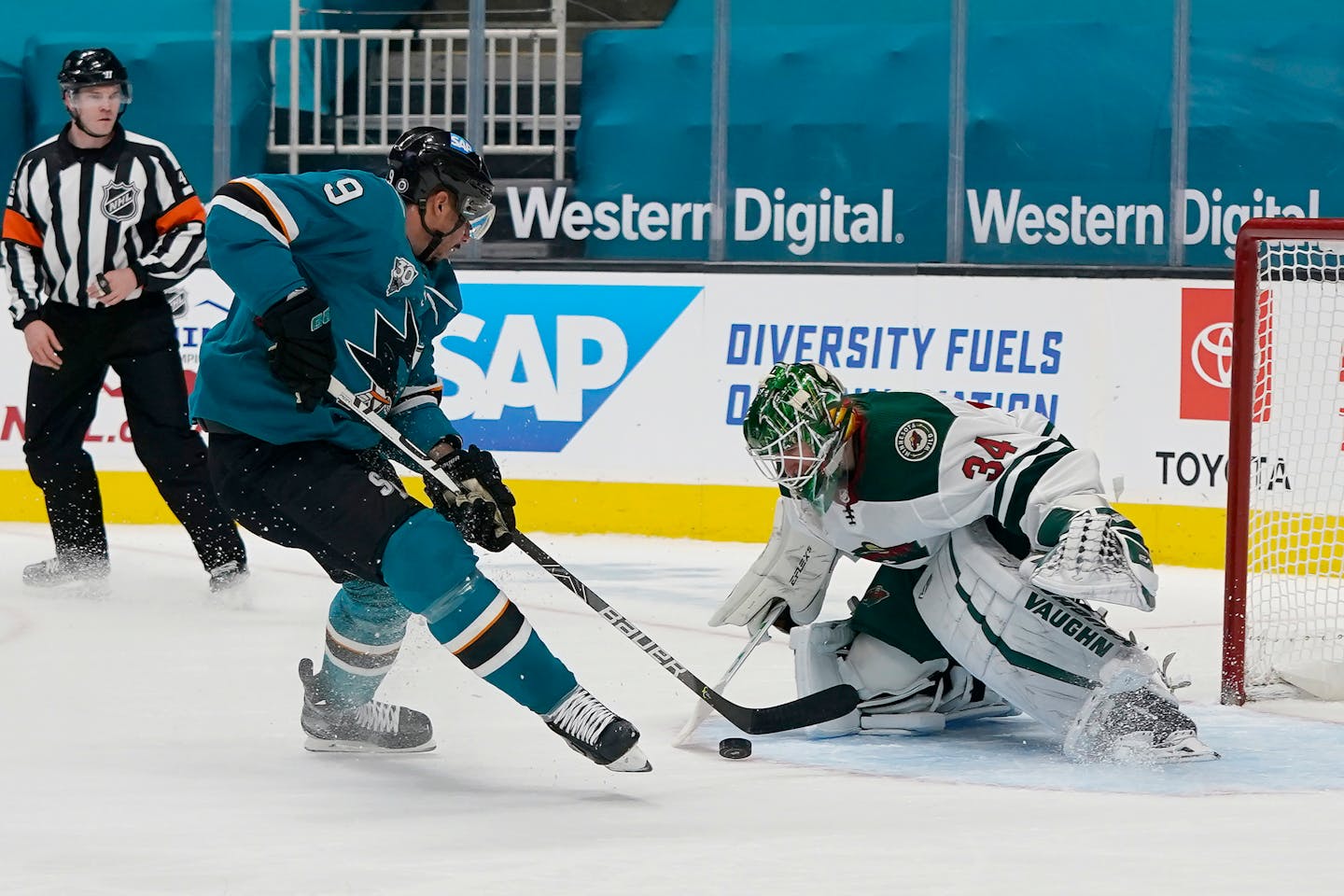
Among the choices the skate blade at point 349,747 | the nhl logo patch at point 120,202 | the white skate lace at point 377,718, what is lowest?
the skate blade at point 349,747

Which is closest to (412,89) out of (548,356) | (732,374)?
(548,356)

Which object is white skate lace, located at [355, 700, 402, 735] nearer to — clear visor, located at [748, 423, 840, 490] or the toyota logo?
clear visor, located at [748, 423, 840, 490]

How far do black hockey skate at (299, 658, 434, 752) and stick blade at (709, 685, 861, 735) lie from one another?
1.55ft

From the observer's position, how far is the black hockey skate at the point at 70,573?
4.66 metres

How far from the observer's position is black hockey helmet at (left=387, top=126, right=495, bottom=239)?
283cm

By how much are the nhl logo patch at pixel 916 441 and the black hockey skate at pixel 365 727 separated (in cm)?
84

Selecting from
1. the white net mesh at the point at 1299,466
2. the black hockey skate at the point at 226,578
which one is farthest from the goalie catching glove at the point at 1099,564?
the black hockey skate at the point at 226,578

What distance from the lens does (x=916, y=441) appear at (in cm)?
294

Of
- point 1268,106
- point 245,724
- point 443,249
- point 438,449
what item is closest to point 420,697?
point 245,724

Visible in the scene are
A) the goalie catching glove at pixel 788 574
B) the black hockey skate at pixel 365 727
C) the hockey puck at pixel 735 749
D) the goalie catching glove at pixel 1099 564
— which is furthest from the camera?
the goalie catching glove at pixel 788 574

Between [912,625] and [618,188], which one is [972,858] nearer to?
[912,625]

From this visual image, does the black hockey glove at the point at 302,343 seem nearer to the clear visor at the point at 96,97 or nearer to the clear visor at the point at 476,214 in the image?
the clear visor at the point at 476,214

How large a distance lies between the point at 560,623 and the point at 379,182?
1670 mm

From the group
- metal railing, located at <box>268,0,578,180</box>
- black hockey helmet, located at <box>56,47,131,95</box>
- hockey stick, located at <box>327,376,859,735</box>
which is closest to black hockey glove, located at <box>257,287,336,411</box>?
hockey stick, located at <box>327,376,859,735</box>
